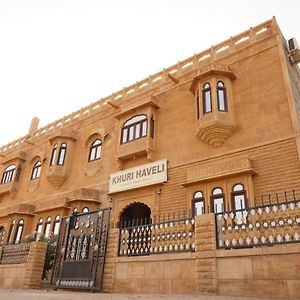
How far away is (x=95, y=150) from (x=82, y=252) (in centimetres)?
927

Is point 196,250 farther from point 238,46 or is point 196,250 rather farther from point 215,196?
point 238,46

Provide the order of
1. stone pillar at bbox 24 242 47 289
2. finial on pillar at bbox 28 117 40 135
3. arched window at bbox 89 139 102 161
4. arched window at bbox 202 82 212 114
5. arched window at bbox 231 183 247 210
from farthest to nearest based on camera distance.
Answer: finial on pillar at bbox 28 117 40 135 → arched window at bbox 89 139 102 161 → arched window at bbox 202 82 212 114 → arched window at bbox 231 183 247 210 → stone pillar at bbox 24 242 47 289


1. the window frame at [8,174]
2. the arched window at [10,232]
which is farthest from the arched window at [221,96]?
the window frame at [8,174]

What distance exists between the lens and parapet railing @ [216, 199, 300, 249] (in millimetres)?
6355

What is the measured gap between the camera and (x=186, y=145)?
13.8m

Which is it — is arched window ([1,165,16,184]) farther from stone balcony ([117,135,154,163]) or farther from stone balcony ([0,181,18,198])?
stone balcony ([117,135,154,163])

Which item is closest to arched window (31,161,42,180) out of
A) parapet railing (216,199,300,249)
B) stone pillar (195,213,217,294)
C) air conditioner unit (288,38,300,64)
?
stone pillar (195,213,217,294)

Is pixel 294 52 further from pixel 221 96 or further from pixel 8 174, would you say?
pixel 8 174

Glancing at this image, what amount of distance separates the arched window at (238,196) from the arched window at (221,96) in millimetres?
3502

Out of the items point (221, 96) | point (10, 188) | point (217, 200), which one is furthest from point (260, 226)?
point (10, 188)

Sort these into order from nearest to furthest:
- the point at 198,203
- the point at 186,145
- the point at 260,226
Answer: the point at 260,226 < the point at 198,203 < the point at 186,145

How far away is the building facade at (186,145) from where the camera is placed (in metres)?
11.3

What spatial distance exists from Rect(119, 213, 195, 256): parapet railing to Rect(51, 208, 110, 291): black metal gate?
74cm

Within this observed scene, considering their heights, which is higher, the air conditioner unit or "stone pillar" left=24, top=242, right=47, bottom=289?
the air conditioner unit
